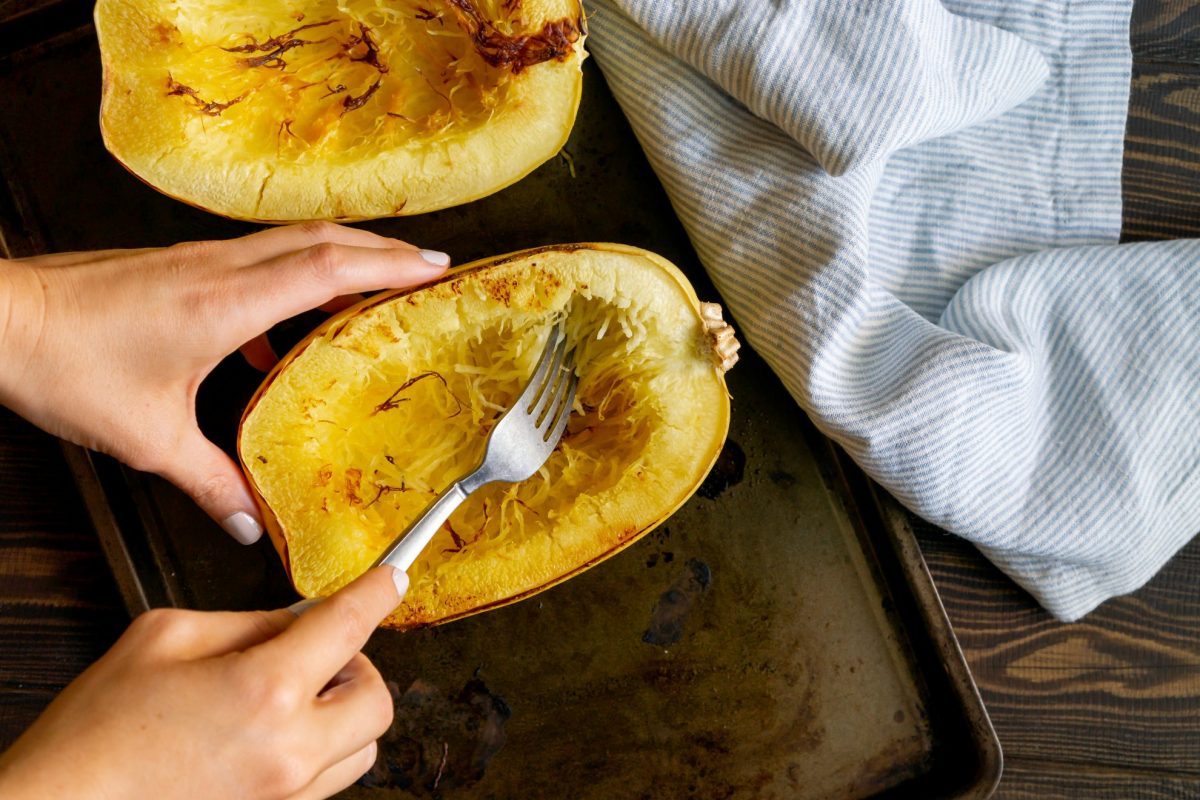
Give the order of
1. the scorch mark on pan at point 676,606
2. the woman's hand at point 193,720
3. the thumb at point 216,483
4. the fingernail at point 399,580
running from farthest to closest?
the scorch mark on pan at point 676,606 < the thumb at point 216,483 < the fingernail at point 399,580 < the woman's hand at point 193,720

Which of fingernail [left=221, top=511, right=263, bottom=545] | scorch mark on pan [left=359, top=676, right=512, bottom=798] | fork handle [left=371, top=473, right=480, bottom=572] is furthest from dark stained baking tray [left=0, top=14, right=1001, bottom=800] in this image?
fork handle [left=371, top=473, right=480, bottom=572]

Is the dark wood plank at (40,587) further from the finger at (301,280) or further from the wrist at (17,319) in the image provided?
the finger at (301,280)

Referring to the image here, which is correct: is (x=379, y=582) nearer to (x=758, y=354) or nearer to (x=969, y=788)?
(x=758, y=354)

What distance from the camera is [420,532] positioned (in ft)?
3.12

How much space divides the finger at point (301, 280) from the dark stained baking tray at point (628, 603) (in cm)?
25

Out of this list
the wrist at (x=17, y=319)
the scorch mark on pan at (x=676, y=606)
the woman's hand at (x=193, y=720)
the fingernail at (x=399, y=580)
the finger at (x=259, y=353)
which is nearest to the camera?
the woman's hand at (x=193, y=720)

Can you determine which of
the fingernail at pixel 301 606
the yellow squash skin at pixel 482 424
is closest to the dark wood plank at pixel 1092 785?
the yellow squash skin at pixel 482 424

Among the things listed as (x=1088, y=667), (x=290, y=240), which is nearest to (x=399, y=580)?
(x=290, y=240)

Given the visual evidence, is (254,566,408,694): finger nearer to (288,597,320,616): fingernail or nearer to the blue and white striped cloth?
(288,597,320,616): fingernail

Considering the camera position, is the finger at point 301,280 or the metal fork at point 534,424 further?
the metal fork at point 534,424

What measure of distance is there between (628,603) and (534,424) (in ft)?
1.07

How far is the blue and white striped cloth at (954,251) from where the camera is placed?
1157 mm

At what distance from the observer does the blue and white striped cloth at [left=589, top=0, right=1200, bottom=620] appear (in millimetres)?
1157

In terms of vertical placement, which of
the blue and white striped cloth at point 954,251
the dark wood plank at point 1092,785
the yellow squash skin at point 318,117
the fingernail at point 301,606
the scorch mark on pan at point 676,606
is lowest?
the dark wood plank at point 1092,785
